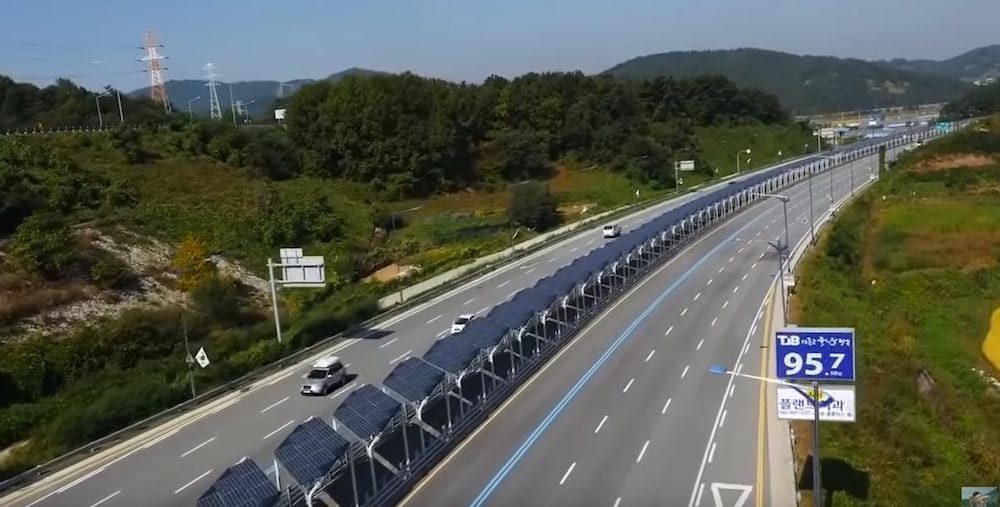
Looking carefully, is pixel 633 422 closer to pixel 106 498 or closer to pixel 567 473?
pixel 567 473

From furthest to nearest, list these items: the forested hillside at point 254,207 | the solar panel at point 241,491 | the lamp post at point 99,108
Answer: the lamp post at point 99,108, the forested hillside at point 254,207, the solar panel at point 241,491

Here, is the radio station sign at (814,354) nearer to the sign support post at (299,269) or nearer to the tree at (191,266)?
the sign support post at (299,269)

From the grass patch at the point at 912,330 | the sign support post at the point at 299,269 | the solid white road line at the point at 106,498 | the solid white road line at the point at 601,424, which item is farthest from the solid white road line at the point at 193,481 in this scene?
the sign support post at the point at 299,269

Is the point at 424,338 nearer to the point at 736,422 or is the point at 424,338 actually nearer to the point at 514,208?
the point at 736,422

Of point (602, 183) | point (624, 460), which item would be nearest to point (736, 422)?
point (624, 460)

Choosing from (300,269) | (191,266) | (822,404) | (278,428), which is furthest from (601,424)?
(191,266)

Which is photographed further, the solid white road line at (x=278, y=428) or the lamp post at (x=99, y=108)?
the lamp post at (x=99, y=108)
